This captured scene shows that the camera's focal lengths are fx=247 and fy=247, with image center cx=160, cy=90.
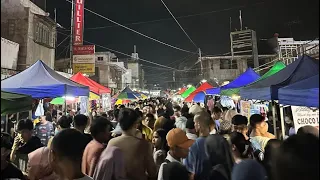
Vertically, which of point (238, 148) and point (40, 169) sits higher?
point (238, 148)

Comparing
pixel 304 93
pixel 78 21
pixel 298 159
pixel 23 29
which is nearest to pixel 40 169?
pixel 298 159

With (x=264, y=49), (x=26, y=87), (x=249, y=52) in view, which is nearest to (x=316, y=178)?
(x=26, y=87)

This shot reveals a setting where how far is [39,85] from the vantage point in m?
5.73

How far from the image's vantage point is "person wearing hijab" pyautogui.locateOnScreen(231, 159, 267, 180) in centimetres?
220

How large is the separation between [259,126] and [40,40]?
20777 mm

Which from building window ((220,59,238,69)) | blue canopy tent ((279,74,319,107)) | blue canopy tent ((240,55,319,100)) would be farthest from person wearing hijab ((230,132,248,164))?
building window ((220,59,238,69))

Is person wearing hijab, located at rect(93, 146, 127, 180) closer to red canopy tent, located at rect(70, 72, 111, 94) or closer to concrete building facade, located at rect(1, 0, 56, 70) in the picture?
red canopy tent, located at rect(70, 72, 111, 94)

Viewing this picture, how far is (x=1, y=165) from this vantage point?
8.23 ft

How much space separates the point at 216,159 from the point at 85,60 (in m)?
16.4

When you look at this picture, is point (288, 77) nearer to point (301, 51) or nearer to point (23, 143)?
point (301, 51)

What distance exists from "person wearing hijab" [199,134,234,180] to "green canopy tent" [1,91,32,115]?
246 cm

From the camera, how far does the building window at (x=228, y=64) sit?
36022 millimetres

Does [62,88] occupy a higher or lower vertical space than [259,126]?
higher

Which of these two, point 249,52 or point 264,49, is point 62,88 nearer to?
point 249,52
